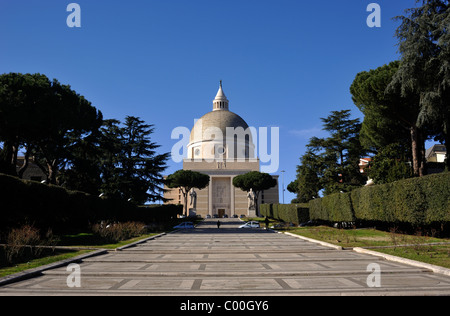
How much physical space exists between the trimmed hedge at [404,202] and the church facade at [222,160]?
2301 inches

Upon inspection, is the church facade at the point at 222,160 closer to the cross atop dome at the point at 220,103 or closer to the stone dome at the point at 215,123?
the stone dome at the point at 215,123

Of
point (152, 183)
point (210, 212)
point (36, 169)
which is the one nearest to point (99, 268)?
point (152, 183)

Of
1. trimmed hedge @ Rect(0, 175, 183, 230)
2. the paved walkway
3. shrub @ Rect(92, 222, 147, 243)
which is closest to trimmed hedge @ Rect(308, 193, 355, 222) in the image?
shrub @ Rect(92, 222, 147, 243)

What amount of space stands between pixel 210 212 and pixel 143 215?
5140 centimetres

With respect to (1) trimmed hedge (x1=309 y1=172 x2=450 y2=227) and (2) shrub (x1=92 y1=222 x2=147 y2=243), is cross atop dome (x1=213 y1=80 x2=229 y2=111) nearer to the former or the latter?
(1) trimmed hedge (x1=309 y1=172 x2=450 y2=227)

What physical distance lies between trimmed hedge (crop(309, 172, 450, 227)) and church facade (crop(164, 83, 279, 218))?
58445 mm

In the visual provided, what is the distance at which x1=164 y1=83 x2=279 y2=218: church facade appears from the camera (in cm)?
8850

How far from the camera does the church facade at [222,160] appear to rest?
88.5 meters

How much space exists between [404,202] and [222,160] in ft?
236

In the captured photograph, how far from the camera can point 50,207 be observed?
815 inches

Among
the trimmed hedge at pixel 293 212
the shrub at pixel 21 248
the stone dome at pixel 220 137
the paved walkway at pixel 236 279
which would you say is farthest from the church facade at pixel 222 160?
the paved walkway at pixel 236 279

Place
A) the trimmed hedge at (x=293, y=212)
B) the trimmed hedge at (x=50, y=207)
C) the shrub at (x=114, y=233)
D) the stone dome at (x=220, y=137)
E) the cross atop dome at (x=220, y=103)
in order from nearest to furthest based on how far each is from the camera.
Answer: the trimmed hedge at (x=50, y=207) → the shrub at (x=114, y=233) → the trimmed hedge at (x=293, y=212) → the stone dome at (x=220, y=137) → the cross atop dome at (x=220, y=103)

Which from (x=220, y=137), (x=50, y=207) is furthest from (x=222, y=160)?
(x=50, y=207)
